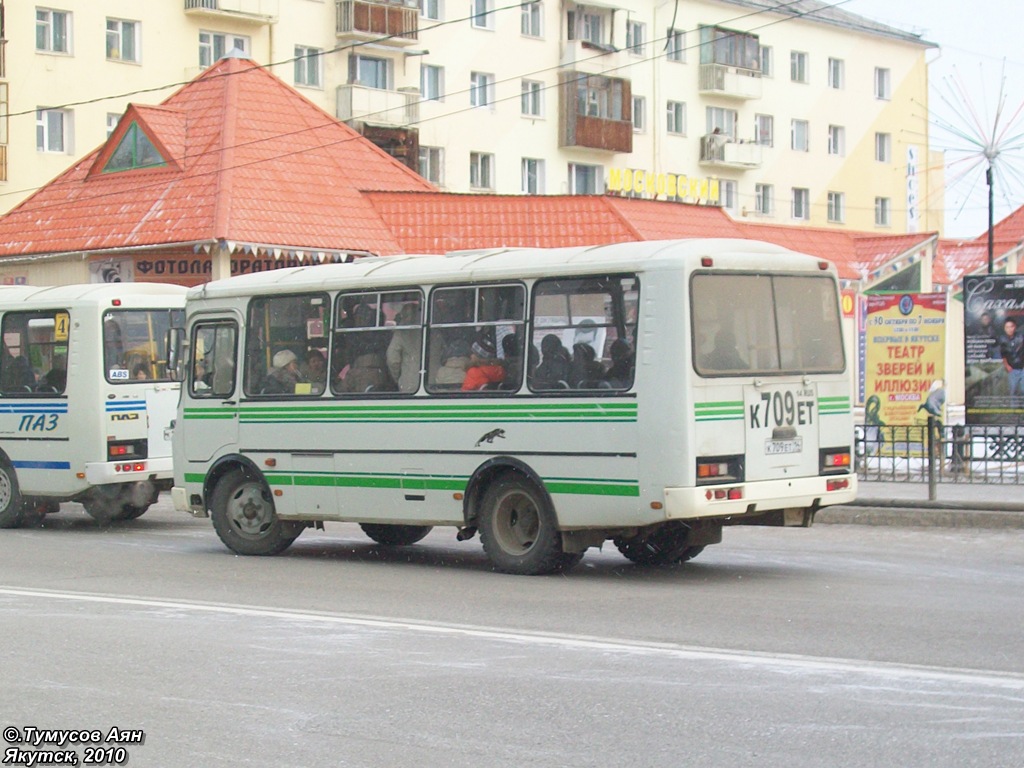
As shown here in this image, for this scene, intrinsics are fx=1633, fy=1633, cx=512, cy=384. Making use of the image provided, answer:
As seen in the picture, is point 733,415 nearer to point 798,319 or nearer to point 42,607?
point 798,319

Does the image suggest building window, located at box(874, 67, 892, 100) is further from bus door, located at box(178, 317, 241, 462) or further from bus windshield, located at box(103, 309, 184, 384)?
bus door, located at box(178, 317, 241, 462)

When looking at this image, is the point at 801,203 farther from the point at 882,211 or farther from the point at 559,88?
the point at 559,88

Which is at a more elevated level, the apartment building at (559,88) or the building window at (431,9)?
the building window at (431,9)

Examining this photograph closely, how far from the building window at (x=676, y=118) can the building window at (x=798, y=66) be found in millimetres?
6496

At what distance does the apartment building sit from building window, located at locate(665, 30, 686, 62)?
0.26ft

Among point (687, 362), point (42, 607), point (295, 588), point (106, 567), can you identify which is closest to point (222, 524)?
point (106, 567)

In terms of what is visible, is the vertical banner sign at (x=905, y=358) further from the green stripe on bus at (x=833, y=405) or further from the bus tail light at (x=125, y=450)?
the bus tail light at (x=125, y=450)

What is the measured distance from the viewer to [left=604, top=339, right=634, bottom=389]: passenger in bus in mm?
12312

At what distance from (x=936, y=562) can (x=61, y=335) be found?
389 inches

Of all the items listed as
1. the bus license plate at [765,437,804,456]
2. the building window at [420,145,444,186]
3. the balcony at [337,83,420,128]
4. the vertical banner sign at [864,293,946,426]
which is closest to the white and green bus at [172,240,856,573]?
the bus license plate at [765,437,804,456]

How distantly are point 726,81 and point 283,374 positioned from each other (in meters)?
47.8

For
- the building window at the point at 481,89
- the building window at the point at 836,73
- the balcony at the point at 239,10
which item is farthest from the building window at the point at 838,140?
the balcony at the point at 239,10

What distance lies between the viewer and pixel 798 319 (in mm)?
12953

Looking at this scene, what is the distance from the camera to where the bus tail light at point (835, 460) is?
12984 millimetres
